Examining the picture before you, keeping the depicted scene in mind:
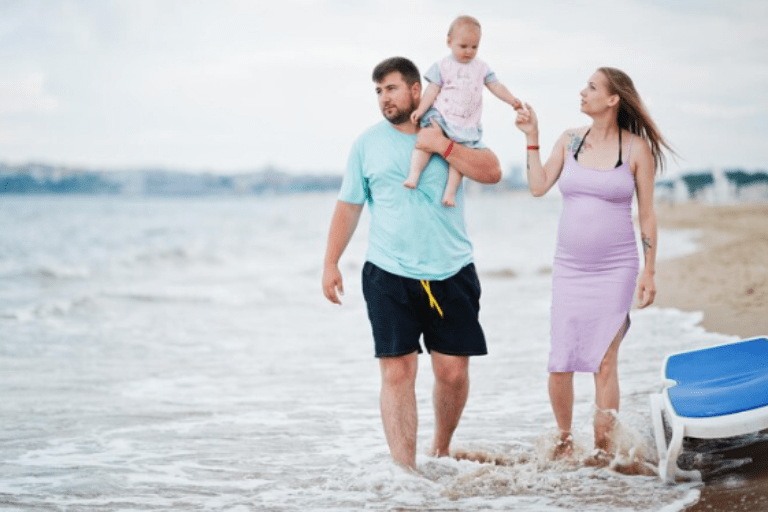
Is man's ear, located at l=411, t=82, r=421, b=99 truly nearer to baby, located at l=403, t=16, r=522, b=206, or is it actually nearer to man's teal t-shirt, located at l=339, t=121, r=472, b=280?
baby, located at l=403, t=16, r=522, b=206

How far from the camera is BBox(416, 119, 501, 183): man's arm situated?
4.41 meters

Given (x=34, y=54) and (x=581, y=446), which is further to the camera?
(x=34, y=54)

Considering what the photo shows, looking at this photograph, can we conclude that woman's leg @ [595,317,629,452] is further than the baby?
Yes

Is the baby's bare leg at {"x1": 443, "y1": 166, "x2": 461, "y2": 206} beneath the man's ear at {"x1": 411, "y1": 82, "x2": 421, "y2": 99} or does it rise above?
beneath

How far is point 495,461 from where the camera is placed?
4859mm

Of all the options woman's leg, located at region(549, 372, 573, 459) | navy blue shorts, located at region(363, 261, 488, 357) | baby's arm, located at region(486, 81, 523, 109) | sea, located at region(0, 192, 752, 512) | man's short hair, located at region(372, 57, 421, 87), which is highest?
man's short hair, located at region(372, 57, 421, 87)

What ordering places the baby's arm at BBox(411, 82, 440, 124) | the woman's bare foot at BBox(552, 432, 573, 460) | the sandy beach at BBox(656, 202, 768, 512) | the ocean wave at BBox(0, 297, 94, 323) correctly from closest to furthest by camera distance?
1. the sandy beach at BBox(656, 202, 768, 512)
2. the baby's arm at BBox(411, 82, 440, 124)
3. the woman's bare foot at BBox(552, 432, 573, 460)
4. the ocean wave at BBox(0, 297, 94, 323)

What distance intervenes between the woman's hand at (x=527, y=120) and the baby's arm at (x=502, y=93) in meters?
0.04

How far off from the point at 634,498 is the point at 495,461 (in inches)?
35.6

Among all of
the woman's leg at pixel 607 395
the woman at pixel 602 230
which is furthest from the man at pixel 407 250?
the woman's leg at pixel 607 395

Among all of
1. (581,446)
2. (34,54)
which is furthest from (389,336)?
(34,54)

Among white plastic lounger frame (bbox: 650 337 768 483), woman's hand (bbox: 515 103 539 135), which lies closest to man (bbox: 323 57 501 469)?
woman's hand (bbox: 515 103 539 135)

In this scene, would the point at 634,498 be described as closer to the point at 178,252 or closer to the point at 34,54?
the point at 178,252

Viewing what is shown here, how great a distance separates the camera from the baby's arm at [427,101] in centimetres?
450
